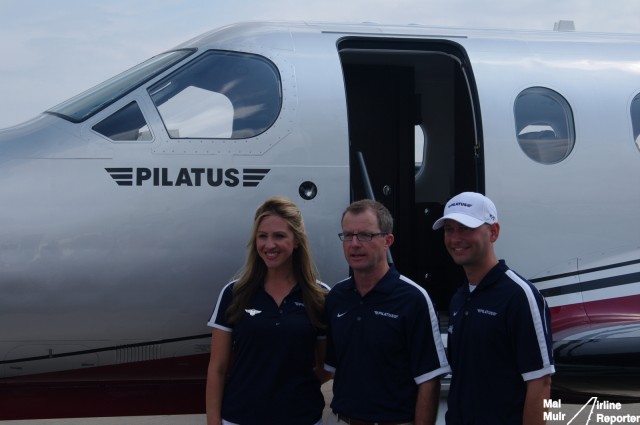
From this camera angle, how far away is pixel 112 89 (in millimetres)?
5695

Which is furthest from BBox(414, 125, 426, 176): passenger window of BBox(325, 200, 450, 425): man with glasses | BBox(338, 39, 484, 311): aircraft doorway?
BBox(325, 200, 450, 425): man with glasses

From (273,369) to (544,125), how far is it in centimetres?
300

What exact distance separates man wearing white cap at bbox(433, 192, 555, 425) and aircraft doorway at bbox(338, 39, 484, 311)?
3.36 m

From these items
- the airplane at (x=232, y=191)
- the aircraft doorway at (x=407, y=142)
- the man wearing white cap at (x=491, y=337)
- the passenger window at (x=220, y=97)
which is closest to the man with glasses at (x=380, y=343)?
the man wearing white cap at (x=491, y=337)

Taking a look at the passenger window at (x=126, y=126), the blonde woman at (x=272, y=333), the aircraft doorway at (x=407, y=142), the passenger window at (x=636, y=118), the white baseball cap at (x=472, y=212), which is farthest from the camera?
the aircraft doorway at (x=407, y=142)

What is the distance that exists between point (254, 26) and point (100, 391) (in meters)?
2.59

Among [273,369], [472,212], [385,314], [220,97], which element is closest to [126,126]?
[220,97]

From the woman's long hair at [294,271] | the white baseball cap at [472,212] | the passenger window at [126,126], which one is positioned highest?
the passenger window at [126,126]

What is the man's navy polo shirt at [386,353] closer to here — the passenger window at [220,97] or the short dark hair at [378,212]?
the short dark hair at [378,212]

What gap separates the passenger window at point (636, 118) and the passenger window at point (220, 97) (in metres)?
2.50

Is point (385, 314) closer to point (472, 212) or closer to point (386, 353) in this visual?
point (386, 353)

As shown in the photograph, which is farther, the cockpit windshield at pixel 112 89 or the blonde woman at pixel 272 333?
the cockpit windshield at pixel 112 89

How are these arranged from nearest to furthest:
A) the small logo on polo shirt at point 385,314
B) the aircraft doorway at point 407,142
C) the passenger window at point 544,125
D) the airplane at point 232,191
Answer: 1. the small logo on polo shirt at point 385,314
2. the airplane at point 232,191
3. the passenger window at point 544,125
4. the aircraft doorway at point 407,142

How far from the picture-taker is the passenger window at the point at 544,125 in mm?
5930
